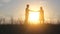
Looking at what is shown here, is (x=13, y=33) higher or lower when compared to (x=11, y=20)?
lower

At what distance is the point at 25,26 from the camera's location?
1270cm

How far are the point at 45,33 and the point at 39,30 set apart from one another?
627 mm

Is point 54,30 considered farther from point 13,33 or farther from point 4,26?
point 4,26

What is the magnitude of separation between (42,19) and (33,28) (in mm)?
1923

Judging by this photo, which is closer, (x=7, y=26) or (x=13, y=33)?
(x=13, y=33)

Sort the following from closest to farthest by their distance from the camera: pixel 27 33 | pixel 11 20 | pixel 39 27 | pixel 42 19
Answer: pixel 27 33
pixel 39 27
pixel 42 19
pixel 11 20

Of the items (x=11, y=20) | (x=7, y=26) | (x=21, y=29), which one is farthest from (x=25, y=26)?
(x=11, y=20)

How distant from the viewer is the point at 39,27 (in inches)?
497

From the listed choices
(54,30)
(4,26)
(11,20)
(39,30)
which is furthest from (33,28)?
(11,20)

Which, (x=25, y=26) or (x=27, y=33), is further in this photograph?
(x=25, y=26)

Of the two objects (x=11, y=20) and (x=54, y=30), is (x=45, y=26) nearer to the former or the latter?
(x=54, y=30)

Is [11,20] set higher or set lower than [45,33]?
higher

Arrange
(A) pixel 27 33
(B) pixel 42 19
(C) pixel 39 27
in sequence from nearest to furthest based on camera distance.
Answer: (A) pixel 27 33
(C) pixel 39 27
(B) pixel 42 19

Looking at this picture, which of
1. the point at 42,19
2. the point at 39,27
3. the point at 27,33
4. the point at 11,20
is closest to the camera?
the point at 27,33
